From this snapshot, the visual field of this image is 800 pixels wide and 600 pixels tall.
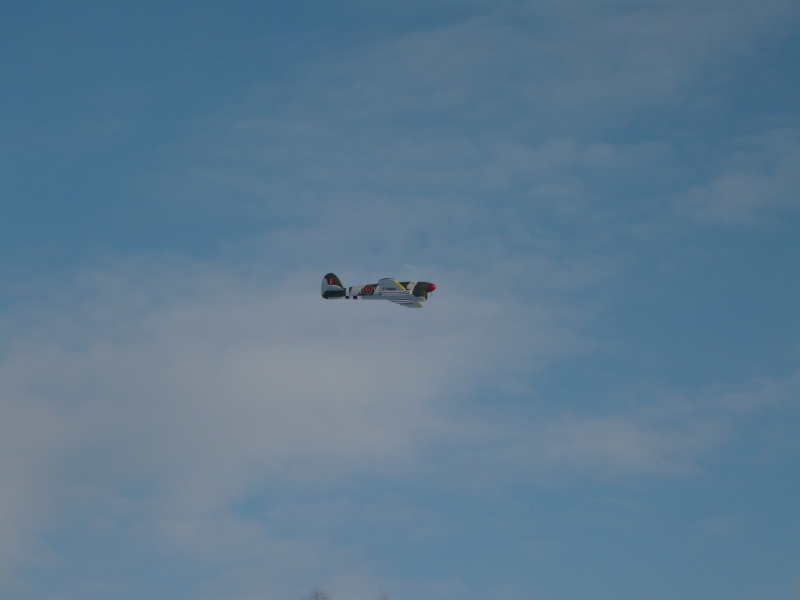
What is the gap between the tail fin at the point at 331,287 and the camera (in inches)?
6964

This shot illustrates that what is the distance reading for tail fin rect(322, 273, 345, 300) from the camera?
17688 centimetres

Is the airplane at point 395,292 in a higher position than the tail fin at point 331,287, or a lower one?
lower

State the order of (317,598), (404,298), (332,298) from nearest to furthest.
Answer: (317,598)
(404,298)
(332,298)

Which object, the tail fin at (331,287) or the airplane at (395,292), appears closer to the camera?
the airplane at (395,292)

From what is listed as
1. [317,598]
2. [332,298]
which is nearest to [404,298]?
[332,298]

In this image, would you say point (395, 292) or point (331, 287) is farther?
point (331, 287)

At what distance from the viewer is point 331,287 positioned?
178 metres

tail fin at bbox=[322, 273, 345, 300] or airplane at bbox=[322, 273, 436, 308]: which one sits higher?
tail fin at bbox=[322, 273, 345, 300]

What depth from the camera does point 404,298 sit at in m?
166

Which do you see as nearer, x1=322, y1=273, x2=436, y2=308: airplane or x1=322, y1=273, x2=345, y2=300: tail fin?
x1=322, y1=273, x2=436, y2=308: airplane

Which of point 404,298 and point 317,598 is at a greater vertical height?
point 404,298

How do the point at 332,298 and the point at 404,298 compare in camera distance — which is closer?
the point at 404,298

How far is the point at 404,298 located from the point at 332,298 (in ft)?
56.5

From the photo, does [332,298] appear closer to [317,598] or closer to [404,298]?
[404,298]
